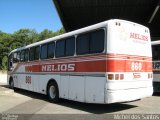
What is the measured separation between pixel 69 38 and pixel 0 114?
13.2 feet

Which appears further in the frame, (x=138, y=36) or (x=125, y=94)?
(x=138, y=36)

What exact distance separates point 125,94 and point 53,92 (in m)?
4.26

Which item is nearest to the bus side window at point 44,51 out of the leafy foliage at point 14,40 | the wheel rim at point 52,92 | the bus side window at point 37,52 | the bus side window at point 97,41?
the bus side window at point 37,52

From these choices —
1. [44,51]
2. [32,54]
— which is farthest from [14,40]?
[44,51]

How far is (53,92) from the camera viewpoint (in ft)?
44.3

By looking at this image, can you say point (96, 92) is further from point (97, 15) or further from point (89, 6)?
point (97, 15)

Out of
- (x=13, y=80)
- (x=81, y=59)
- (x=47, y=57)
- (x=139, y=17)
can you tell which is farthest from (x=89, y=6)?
(x=81, y=59)

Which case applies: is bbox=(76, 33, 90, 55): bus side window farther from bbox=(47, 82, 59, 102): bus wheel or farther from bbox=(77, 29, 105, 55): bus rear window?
bbox=(47, 82, 59, 102): bus wheel

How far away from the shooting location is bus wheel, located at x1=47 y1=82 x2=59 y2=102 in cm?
1311

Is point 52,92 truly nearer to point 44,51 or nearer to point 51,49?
point 51,49

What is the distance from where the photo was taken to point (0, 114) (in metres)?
10.3

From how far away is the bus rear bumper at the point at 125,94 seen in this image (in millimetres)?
9844

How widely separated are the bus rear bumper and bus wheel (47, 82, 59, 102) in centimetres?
371

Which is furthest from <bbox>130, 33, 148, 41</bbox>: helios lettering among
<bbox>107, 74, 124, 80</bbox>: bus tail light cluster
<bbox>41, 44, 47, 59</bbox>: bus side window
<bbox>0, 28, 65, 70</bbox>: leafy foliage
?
<bbox>0, 28, 65, 70</bbox>: leafy foliage
